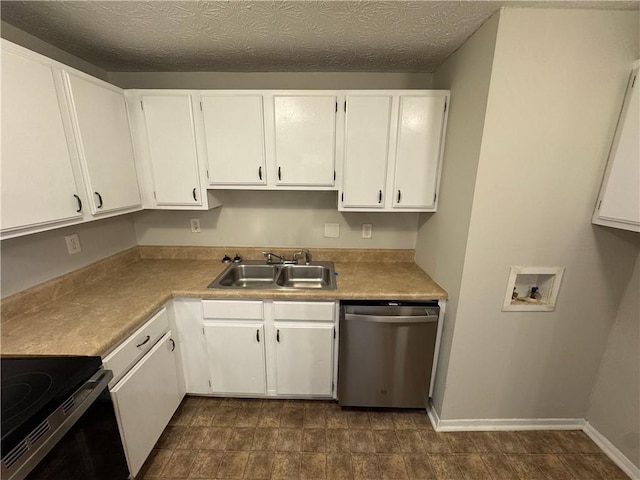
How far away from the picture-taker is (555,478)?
1.43 m

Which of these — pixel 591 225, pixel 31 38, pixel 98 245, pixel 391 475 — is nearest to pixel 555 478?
pixel 391 475

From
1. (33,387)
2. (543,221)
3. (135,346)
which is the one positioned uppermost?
(543,221)

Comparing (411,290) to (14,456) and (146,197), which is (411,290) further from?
(146,197)

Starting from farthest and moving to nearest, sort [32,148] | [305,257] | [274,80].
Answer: [305,257] → [274,80] → [32,148]

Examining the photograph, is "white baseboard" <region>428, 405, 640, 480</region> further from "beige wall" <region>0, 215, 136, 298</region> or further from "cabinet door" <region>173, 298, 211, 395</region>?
"beige wall" <region>0, 215, 136, 298</region>

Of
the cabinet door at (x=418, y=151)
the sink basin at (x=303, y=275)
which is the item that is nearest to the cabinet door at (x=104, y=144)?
the sink basin at (x=303, y=275)

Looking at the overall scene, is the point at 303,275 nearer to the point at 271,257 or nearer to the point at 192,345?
the point at 271,257

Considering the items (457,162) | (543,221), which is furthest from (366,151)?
(543,221)

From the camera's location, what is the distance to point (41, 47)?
1.45 m

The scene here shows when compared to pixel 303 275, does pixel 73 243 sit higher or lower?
higher

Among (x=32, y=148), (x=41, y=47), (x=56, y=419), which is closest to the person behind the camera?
(x=56, y=419)

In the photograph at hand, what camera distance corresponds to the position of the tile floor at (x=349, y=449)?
1.45m

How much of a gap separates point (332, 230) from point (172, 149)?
131cm

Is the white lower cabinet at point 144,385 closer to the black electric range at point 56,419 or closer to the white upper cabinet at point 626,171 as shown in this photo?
the black electric range at point 56,419
